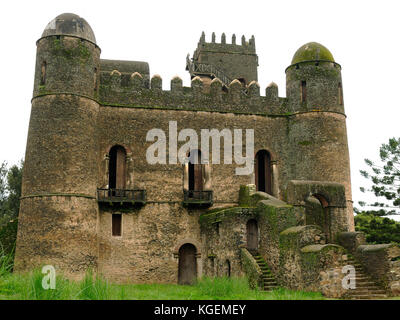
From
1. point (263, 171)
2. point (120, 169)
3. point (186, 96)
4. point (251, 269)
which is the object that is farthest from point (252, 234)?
point (186, 96)

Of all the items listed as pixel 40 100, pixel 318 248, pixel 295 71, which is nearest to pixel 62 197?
pixel 40 100

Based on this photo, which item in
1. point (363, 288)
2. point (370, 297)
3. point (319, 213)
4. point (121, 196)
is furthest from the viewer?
point (121, 196)

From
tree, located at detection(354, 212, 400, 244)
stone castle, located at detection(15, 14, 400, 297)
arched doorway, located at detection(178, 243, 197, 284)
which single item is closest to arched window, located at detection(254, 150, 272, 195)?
stone castle, located at detection(15, 14, 400, 297)

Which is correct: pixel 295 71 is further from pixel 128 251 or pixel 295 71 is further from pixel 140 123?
pixel 128 251

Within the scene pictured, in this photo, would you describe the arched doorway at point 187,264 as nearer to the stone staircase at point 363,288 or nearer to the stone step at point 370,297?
the stone staircase at point 363,288

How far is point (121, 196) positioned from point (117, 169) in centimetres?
147

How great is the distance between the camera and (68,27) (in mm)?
21734

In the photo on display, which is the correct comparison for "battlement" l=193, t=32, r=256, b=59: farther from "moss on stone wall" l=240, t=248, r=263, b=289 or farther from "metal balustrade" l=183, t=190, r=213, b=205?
"moss on stone wall" l=240, t=248, r=263, b=289

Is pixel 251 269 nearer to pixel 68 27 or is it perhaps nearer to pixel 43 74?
pixel 43 74

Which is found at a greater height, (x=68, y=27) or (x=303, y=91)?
(x=68, y=27)

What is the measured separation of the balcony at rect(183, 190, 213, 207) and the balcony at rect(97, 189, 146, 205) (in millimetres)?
1877

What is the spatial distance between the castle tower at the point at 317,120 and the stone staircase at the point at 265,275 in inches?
219
